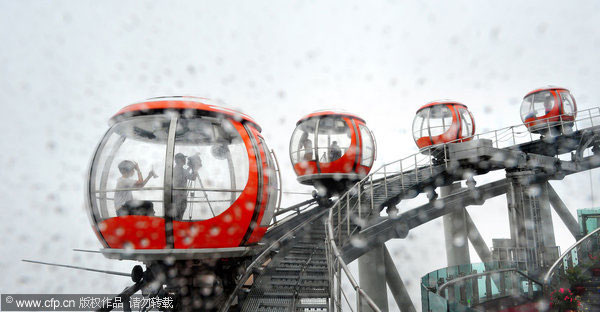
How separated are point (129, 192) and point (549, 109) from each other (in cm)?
1785

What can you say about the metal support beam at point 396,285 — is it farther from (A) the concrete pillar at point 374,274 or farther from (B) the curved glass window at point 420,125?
(B) the curved glass window at point 420,125

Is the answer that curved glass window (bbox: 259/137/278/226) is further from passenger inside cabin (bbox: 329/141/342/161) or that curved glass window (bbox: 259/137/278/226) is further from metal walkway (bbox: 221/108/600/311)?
passenger inside cabin (bbox: 329/141/342/161)

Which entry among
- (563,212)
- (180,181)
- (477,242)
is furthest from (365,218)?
(563,212)

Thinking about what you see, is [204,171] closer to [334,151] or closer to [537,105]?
[334,151]

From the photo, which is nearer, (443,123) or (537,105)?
(443,123)

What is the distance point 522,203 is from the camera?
12445 millimetres

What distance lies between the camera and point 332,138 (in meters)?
12.9

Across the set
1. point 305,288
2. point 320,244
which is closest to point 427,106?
point 320,244

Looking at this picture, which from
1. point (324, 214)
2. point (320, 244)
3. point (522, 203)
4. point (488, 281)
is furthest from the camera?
point (522, 203)

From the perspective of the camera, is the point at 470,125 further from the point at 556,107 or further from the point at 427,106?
the point at 556,107

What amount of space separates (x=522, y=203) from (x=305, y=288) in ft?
29.4

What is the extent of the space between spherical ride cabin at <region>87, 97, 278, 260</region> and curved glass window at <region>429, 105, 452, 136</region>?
41.6 feet

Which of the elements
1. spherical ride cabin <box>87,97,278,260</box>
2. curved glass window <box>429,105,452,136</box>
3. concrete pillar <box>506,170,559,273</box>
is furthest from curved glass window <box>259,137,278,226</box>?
curved glass window <box>429,105,452,136</box>

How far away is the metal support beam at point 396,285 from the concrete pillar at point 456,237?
4.58 m
